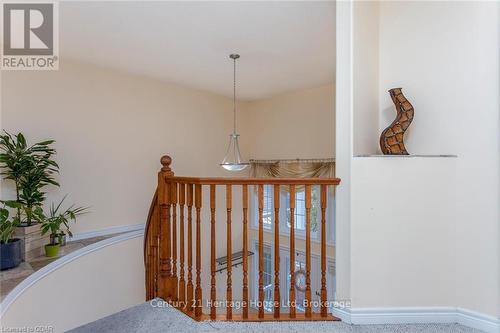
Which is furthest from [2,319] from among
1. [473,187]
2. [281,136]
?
[281,136]

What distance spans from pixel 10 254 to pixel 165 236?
1.47 m

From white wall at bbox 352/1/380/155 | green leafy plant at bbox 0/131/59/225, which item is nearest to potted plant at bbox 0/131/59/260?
green leafy plant at bbox 0/131/59/225

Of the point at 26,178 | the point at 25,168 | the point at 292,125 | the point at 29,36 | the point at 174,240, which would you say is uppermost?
the point at 29,36

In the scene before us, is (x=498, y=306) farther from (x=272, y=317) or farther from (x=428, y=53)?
(x=428, y=53)

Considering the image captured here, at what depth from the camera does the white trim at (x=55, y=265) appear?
2.03 meters

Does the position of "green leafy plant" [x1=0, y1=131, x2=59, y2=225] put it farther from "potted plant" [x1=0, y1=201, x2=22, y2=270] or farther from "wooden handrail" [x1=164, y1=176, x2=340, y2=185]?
"wooden handrail" [x1=164, y1=176, x2=340, y2=185]

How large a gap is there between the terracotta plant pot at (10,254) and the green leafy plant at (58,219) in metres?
0.34

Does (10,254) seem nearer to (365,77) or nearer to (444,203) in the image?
(365,77)

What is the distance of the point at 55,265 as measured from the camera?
9.37 feet

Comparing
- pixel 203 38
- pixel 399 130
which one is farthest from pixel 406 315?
pixel 203 38

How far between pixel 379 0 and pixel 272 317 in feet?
8.33

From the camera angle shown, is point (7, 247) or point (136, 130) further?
point (136, 130)

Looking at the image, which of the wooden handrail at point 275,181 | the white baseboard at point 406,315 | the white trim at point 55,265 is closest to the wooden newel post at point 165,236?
the wooden handrail at point 275,181

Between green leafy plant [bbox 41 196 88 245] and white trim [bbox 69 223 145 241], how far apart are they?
0.54 ft
